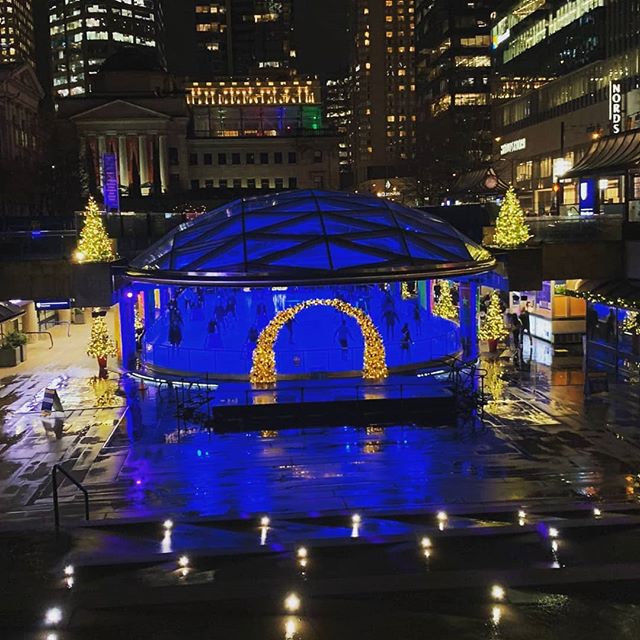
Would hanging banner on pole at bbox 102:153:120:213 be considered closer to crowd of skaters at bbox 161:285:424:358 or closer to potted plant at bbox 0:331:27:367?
potted plant at bbox 0:331:27:367

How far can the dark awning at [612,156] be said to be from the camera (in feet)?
144

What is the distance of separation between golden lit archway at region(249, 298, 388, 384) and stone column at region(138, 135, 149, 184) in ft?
298

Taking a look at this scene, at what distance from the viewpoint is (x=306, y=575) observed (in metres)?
11.7

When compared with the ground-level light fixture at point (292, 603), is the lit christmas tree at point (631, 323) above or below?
above

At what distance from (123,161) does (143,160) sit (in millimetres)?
2627

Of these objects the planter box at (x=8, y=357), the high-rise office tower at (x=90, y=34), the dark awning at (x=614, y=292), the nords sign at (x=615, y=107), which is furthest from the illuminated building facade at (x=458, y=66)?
the planter box at (x=8, y=357)

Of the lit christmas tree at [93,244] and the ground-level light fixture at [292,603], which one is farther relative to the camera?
the lit christmas tree at [93,244]

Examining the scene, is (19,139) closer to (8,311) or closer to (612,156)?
(8,311)

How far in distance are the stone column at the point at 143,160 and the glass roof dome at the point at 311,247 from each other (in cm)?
8486

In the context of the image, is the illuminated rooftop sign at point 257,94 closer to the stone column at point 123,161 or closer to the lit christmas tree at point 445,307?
the stone column at point 123,161

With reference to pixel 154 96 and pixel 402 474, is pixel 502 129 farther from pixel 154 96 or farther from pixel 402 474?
pixel 402 474

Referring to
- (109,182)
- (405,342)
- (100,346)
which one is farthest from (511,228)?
(109,182)

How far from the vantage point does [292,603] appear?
10742mm

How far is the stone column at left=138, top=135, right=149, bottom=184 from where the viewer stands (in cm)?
11431
